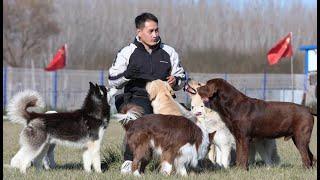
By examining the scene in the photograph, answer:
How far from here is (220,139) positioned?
30.4 ft

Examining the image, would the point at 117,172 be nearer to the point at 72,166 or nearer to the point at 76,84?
the point at 72,166

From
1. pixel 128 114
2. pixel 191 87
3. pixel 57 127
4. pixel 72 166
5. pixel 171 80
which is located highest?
pixel 171 80

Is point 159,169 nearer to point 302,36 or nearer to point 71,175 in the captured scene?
point 71,175

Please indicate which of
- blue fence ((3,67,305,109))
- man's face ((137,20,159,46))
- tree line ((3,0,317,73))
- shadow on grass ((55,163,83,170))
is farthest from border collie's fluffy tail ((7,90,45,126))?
tree line ((3,0,317,73))

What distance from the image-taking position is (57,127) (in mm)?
8312

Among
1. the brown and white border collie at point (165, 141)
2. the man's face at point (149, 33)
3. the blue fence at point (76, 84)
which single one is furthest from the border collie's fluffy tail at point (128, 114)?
the blue fence at point (76, 84)

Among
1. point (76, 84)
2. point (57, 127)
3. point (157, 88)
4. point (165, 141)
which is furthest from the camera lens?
point (76, 84)

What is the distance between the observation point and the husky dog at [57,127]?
823 cm

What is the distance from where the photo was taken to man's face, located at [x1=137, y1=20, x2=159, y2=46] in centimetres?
867

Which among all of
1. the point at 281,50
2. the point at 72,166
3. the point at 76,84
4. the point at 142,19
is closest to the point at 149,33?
the point at 142,19

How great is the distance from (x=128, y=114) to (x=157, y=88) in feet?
1.99

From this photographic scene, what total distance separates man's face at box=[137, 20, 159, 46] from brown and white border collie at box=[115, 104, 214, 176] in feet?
4.26

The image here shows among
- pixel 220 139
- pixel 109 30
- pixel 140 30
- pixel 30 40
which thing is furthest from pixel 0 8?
pixel 30 40

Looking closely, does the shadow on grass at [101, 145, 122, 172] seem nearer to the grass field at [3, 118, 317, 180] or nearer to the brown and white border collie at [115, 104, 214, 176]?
the grass field at [3, 118, 317, 180]
